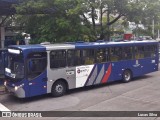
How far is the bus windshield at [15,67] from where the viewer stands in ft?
41.7

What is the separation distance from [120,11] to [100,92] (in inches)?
368

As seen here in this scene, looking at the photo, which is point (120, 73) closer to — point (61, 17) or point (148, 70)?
point (148, 70)

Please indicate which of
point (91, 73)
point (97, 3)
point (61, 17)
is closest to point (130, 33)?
point (97, 3)

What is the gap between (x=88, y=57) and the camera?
1523 centimetres

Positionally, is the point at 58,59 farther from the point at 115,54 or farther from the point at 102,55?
the point at 115,54

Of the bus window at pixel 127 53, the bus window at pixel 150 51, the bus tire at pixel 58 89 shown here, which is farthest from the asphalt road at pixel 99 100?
the bus window at pixel 150 51

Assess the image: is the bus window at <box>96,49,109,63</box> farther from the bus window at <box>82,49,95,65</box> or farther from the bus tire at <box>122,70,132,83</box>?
the bus tire at <box>122,70,132,83</box>

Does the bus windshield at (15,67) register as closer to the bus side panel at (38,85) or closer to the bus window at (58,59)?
the bus side panel at (38,85)

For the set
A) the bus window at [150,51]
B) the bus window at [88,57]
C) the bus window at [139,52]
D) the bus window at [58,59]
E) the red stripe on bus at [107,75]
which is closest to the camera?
the bus window at [58,59]

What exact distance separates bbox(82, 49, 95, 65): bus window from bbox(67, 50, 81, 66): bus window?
0.35 metres

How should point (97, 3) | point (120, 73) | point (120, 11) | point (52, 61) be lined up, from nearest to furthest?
point (52, 61) < point (120, 73) < point (97, 3) < point (120, 11)

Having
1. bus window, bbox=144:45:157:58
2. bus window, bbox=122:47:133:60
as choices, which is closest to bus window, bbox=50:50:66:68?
bus window, bbox=122:47:133:60

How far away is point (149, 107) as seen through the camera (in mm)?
11500

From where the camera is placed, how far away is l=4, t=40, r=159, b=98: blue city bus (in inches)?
503
